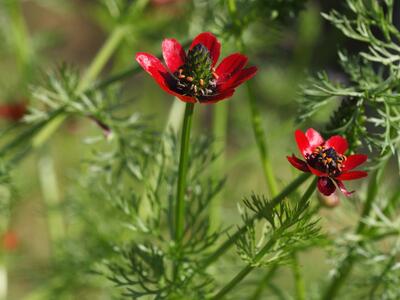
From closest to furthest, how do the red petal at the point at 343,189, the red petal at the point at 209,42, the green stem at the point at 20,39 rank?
the red petal at the point at 343,189 → the red petal at the point at 209,42 → the green stem at the point at 20,39

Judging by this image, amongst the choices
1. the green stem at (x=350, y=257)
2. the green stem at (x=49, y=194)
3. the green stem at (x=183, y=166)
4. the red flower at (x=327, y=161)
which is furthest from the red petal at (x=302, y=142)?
the green stem at (x=49, y=194)

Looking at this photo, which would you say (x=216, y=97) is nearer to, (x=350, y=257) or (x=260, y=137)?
(x=260, y=137)

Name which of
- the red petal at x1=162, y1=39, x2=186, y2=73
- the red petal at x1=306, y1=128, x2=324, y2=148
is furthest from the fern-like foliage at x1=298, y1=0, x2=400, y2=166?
the red petal at x1=162, y1=39, x2=186, y2=73

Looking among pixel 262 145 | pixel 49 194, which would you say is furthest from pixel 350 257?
pixel 49 194

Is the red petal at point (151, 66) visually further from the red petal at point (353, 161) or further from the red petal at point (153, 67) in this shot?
the red petal at point (353, 161)

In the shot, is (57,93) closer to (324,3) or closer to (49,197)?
(49,197)

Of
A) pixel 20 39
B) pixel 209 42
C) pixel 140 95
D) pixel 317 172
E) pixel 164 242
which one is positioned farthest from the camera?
pixel 140 95

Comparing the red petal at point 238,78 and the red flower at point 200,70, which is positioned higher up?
the red flower at point 200,70

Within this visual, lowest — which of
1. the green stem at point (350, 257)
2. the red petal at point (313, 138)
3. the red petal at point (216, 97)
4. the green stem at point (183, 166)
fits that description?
the green stem at point (350, 257)
